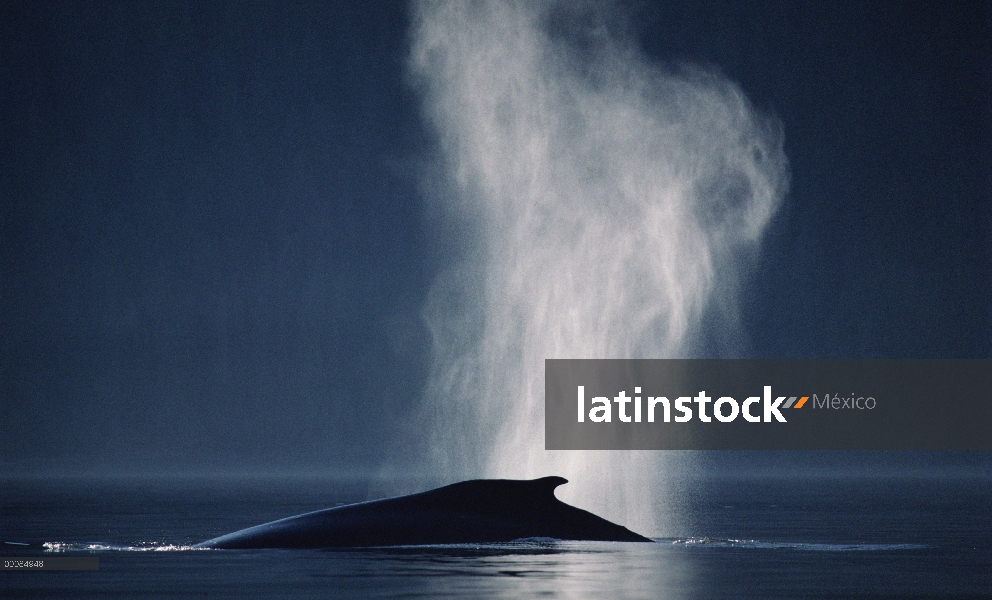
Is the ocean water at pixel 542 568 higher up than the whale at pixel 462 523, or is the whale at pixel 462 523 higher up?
the whale at pixel 462 523

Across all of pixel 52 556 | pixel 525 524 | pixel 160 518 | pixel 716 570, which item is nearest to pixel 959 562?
pixel 716 570

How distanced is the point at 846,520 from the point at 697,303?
1332 centimetres

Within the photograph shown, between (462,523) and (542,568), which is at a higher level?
(462,523)

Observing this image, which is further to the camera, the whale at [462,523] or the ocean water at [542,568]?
the whale at [462,523]

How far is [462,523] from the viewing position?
23.7 meters

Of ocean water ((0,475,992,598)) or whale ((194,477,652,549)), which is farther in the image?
whale ((194,477,652,549))

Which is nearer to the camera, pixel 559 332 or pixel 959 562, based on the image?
pixel 959 562

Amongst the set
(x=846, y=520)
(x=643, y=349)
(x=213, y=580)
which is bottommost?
(x=213, y=580)

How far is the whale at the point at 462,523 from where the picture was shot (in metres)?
23.7

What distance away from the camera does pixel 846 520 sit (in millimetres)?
40406

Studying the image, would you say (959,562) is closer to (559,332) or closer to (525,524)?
(525,524)

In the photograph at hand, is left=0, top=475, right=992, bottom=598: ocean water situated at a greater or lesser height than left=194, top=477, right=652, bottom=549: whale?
lesser

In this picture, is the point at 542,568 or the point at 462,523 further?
the point at 462,523

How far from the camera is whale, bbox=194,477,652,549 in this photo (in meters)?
23.7
